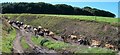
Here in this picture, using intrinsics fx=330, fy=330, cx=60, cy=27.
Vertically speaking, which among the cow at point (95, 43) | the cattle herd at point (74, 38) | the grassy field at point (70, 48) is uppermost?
the grassy field at point (70, 48)

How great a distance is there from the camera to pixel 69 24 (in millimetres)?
52531

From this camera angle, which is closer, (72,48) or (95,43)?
(72,48)

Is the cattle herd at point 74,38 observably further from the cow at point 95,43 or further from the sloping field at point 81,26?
the sloping field at point 81,26

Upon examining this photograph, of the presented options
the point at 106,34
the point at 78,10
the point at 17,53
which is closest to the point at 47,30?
the point at 106,34

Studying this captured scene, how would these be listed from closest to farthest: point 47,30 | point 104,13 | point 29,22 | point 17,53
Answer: point 17,53, point 47,30, point 29,22, point 104,13

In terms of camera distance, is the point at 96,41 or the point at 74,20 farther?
the point at 74,20

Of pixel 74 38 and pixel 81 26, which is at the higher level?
pixel 81 26

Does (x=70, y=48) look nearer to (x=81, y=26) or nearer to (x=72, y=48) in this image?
(x=72, y=48)

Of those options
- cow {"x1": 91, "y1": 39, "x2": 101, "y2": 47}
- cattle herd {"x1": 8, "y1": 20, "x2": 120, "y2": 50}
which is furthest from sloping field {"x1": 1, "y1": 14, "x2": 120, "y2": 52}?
cattle herd {"x1": 8, "y1": 20, "x2": 120, "y2": 50}

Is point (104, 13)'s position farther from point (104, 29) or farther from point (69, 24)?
point (104, 29)

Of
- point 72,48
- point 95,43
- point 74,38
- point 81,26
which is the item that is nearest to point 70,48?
point 72,48

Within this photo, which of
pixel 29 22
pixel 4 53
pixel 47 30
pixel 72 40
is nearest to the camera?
pixel 4 53

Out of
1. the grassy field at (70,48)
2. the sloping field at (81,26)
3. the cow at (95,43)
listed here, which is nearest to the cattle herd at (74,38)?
the cow at (95,43)

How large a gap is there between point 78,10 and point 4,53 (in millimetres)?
51547
